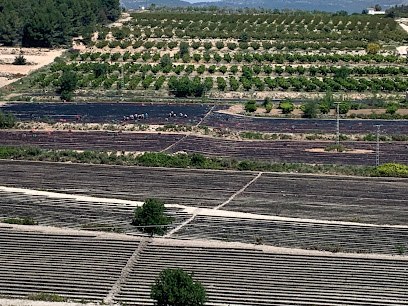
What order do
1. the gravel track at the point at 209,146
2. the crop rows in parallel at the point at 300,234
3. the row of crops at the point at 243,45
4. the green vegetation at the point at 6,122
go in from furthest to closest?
the row of crops at the point at 243,45 < the green vegetation at the point at 6,122 < the gravel track at the point at 209,146 < the crop rows in parallel at the point at 300,234

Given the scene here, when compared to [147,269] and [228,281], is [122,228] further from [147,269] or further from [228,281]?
[228,281]

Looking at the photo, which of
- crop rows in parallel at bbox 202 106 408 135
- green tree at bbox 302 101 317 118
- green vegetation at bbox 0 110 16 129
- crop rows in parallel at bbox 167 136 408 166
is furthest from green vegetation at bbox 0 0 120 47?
crop rows in parallel at bbox 167 136 408 166

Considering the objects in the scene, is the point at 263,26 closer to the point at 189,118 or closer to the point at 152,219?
the point at 189,118

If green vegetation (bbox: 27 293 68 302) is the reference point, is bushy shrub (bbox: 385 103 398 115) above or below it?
below

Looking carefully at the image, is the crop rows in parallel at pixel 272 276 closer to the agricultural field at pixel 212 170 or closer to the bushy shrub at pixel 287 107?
the agricultural field at pixel 212 170

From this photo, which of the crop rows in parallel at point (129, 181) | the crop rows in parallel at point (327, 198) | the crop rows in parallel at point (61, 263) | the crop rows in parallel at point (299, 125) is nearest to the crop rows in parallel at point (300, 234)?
the crop rows in parallel at point (327, 198)

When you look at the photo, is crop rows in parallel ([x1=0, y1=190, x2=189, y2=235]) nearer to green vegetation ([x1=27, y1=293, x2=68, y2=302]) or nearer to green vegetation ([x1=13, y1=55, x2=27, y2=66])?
green vegetation ([x1=27, y1=293, x2=68, y2=302])
